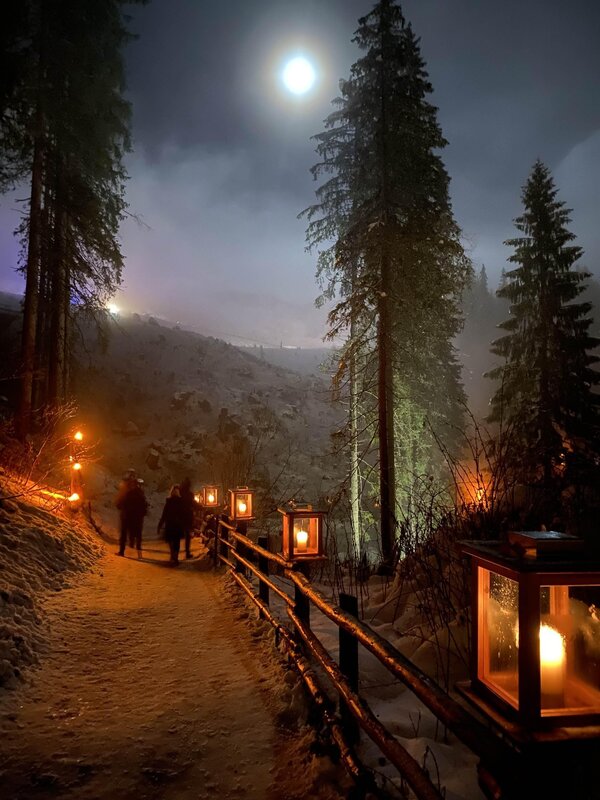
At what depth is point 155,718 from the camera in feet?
13.4

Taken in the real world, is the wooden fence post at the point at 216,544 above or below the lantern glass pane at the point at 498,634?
below

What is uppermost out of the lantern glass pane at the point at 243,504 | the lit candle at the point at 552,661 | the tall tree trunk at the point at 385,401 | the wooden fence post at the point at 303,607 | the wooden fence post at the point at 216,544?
the tall tree trunk at the point at 385,401

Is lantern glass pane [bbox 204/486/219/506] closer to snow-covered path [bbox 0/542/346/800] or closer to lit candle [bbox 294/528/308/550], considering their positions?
snow-covered path [bbox 0/542/346/800]

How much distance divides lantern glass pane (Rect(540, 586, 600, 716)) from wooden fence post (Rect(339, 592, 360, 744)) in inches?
69.1

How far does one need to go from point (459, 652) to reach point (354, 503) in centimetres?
1428

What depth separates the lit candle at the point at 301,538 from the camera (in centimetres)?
659

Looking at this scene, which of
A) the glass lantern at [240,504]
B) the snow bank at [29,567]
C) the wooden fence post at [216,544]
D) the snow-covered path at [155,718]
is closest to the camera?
the snow-covered path at [155,718]

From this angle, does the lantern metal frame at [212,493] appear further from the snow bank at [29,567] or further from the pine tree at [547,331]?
the pine tree at [547,331]

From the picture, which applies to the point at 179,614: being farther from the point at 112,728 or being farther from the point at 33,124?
the point at 33,124

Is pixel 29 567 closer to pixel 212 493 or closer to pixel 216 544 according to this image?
pixel 216 544

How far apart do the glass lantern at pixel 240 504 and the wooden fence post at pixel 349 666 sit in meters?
8.00

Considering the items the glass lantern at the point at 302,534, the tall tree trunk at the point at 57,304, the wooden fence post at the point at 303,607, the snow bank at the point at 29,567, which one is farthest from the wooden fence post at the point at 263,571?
the tall tree trunk at the point at 57,304

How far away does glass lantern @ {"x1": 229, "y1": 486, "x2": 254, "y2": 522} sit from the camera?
37.6 feet

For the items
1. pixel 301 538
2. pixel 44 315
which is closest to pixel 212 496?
pixel 44 315
